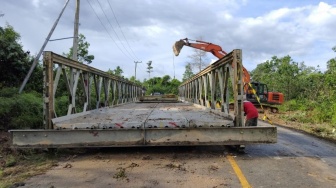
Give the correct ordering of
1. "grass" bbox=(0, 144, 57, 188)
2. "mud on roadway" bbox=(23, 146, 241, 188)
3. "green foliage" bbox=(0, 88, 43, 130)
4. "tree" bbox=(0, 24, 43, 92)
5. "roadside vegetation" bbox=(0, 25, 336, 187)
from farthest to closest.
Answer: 1. "tree" bbox=(0, 24, 43, 92)
2. "green foliage" bbox=(0, 88, 43, 130)
3. "roadside vegetation" bbox=(0, 25, 336, 187)
4. "grass" bbox=(0, 144, 57, 188)
5. "mud on roadway" bbox=(23, 146, 241, 188)

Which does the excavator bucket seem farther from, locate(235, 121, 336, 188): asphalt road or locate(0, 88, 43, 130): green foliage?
locate(235, 121, 336, 188): asphalt road

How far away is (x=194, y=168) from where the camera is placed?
660 centimetres

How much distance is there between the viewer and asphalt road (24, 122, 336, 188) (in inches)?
223

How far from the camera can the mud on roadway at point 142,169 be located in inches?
223

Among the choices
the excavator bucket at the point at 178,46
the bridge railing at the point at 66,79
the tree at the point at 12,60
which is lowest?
the bridge railing at the point at 66,79

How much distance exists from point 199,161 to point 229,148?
1.65m

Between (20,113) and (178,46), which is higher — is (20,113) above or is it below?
below

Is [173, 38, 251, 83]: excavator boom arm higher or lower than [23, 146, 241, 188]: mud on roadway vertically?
higher

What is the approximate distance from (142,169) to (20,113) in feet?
20.7

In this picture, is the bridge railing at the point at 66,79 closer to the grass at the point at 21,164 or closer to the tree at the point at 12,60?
the grass at the point at 21,164

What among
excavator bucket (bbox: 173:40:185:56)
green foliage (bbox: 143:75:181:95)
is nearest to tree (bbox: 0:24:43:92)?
excavator bucket (bbox: 173:40:185:56)

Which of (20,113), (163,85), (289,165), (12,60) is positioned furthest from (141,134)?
(163,85)

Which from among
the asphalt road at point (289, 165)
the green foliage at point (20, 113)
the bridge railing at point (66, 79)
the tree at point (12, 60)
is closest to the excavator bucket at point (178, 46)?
the bridge railing at point (66, 79)

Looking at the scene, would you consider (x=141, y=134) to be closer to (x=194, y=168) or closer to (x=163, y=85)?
(x=194, y=168)
